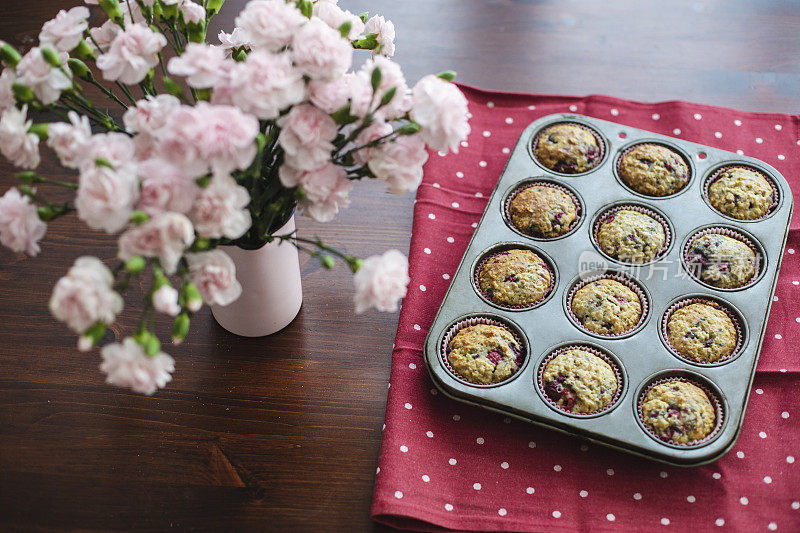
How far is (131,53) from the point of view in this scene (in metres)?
0.77

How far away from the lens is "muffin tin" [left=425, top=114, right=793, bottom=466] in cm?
105

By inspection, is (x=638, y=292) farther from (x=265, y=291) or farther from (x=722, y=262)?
(x=265, y=291)

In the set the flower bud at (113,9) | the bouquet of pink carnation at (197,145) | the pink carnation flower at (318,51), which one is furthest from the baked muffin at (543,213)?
the flower bud at (113,9)

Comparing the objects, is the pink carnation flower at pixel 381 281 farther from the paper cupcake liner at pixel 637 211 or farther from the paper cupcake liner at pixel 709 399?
the paper cupcake liner at pixel 637 211

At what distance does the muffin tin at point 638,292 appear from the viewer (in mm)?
1046

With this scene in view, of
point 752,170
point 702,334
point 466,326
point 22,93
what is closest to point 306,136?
point 22,93

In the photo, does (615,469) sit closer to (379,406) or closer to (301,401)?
(379,406)

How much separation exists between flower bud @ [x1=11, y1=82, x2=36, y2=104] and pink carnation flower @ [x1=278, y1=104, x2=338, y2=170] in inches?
10.8

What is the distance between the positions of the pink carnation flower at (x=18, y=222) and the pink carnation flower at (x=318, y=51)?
335 mm

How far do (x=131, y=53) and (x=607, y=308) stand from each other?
82cm

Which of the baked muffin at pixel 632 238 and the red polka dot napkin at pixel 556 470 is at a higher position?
the baked muffin at pixel 632 238

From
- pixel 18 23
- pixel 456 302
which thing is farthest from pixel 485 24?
pixel 18 23

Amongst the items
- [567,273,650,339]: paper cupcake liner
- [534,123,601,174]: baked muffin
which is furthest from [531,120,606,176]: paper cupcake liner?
[567,273,650,339]: paper cupcake liner

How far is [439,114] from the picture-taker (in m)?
0.75
